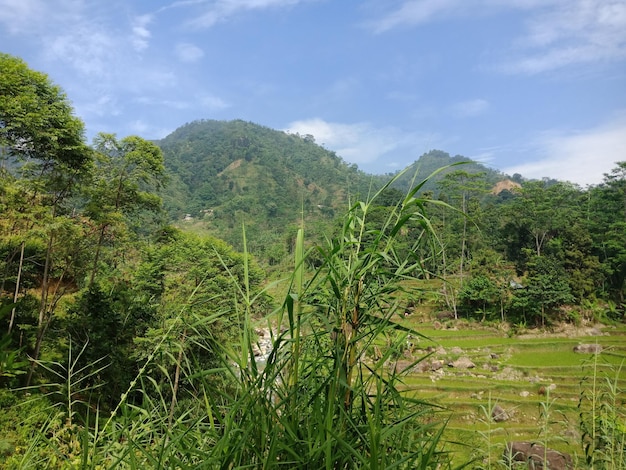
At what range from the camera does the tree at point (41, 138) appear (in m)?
7.88

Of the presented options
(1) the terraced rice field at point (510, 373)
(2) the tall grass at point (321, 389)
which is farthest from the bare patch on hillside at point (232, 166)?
(2) the tall grass at point (321, 389)

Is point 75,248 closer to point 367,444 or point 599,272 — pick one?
point 367,444

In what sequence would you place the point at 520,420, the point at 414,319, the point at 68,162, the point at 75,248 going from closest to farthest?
the point at 68,162, the point at 75,248, the point at 520,420, the point at 414,319

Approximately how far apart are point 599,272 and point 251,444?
29.2m

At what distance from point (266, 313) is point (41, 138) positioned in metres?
9.49

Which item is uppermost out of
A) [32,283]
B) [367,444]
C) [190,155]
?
[190,155]

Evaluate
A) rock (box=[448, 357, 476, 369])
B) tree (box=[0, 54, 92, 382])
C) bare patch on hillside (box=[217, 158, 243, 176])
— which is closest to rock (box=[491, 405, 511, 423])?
rock (box=[448, 357, 476, 369])

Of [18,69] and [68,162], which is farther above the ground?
[18,69]

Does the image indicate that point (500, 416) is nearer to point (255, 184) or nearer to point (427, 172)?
point (427, 172)

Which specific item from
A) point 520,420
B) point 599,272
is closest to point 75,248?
point 520,420

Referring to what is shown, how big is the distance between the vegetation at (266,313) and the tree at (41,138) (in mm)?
45

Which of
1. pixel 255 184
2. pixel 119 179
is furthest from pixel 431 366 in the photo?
pixel 255 184

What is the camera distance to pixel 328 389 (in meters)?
0.89

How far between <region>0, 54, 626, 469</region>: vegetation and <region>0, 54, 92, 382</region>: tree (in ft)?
0.15
